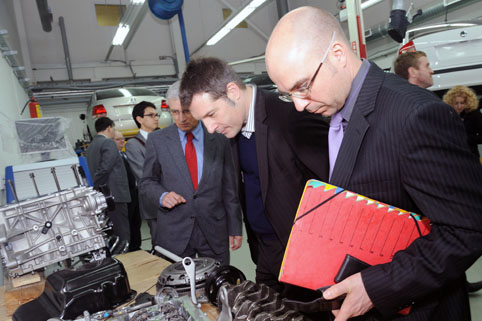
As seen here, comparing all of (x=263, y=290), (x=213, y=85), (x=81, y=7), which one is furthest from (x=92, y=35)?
(x=263, y=290)

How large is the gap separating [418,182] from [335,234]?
0.20 m

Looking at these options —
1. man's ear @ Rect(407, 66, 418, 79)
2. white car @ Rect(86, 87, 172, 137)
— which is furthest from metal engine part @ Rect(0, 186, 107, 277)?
white car @ Rect(86, 87, 172, 137)

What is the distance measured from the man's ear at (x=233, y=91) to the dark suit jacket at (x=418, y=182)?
66cm

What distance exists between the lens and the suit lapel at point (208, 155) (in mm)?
1884

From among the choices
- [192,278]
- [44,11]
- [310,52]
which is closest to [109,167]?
[192,278]

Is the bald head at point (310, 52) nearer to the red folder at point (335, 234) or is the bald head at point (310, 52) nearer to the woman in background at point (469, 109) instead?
the red folder at point (335, 234)

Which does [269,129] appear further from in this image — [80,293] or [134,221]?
[134,221]

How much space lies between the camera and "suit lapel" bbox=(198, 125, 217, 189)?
188 cm

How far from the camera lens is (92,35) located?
29.8 ft

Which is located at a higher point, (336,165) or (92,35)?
(92,35)

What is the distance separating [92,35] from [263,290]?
978 centimetres

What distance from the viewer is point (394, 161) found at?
0.75 metres

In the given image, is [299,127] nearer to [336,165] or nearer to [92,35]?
[336,165]

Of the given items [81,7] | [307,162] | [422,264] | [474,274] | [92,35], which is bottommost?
[474,274]
